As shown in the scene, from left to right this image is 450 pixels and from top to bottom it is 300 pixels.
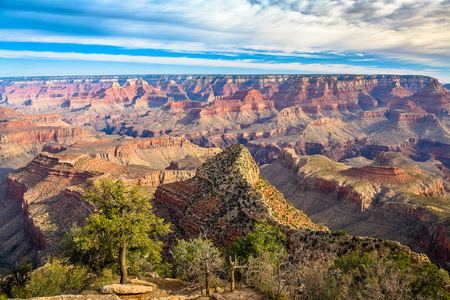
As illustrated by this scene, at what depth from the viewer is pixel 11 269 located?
2680 cm

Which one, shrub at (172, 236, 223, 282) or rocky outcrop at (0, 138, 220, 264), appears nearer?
shrub at (172, 236, 223, 282)

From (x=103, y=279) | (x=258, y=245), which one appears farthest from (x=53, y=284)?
(x=258, y=245)

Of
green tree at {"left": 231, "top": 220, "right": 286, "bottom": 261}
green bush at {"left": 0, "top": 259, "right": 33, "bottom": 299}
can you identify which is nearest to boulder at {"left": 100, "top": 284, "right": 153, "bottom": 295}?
green bush at {"left": 0, "top": 259, "right": 33, "bottom": 299}

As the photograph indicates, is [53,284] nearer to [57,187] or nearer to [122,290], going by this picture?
[122,290]

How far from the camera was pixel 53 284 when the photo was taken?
24.3m

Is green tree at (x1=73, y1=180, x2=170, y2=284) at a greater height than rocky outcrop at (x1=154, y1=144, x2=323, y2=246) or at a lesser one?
greater

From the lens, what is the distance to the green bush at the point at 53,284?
23.0 meters

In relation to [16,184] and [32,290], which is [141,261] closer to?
[32,290]

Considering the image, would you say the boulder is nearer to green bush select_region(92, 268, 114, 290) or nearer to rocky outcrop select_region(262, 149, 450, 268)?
green bush select_region(92, 268, 114, 290)

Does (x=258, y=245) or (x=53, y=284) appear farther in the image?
(x=258, y=245)

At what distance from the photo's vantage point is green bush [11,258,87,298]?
2305cm

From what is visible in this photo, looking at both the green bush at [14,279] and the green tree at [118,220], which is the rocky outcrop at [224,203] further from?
Result: the green bush at [14,279]

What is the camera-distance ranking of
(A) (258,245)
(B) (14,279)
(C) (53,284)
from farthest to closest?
1. (A) (258,245)
2. (B) (14,279)
3. (C) (53,284)

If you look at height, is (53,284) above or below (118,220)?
below
